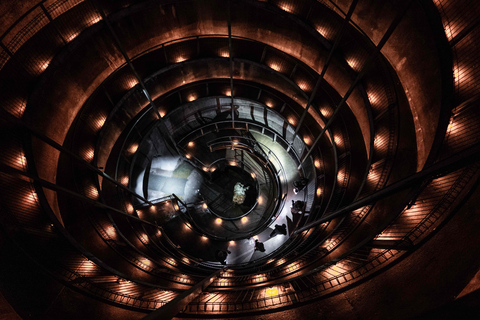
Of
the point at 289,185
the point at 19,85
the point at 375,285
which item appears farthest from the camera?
the point at 289,185

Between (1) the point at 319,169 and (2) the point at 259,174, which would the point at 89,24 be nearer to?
(1) the point at 319,169

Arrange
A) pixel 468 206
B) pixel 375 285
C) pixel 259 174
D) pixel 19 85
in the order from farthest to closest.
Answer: pixel 259 174
pixel 19 85
pixel 375 285
pixel 468 206

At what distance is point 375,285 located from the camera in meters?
5.53

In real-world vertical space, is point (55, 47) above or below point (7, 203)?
above

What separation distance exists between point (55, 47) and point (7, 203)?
6.83m

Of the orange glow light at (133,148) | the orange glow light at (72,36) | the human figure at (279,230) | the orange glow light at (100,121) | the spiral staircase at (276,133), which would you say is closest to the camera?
the spiral staircase at (276,133)

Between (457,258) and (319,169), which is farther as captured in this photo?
(319,169)

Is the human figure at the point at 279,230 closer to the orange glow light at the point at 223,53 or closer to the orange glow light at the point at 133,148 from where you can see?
the orange glow light at the point at 133,148

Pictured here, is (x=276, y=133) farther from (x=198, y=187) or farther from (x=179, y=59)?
(x=179, y=59)

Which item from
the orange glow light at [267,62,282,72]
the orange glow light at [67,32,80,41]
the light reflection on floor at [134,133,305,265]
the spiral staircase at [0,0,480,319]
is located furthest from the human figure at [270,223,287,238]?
the orange glow light at [67,32,80,41]

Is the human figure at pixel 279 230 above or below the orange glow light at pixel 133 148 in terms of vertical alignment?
below

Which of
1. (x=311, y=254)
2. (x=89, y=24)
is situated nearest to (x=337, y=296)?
(x=311, y=254)

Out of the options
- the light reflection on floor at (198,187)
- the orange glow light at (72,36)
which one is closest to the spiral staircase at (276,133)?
the orange glow light at (72,36)

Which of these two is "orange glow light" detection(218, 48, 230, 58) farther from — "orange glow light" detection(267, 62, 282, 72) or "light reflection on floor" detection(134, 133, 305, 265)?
"light reflection on floor" detection(134, 133, 305, 265)
